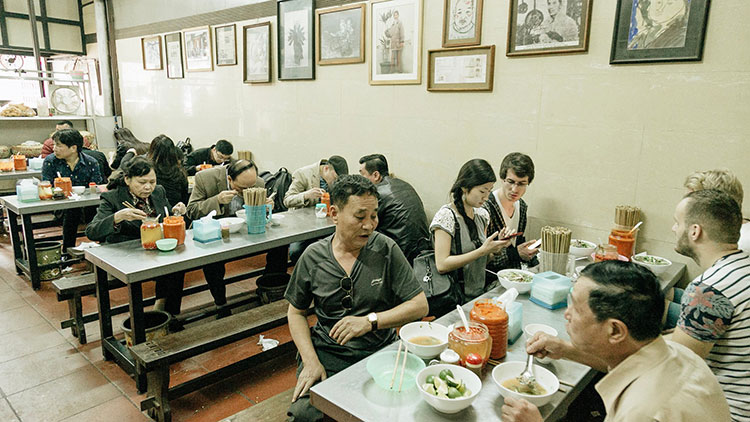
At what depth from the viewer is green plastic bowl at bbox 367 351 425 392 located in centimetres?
159

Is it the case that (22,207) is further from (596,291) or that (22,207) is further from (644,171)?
(644,171)

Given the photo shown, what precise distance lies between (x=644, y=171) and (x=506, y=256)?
1226 millimetres

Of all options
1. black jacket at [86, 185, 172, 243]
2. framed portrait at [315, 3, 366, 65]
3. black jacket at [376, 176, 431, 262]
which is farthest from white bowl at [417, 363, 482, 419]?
framed portrait at [315, 3, 366, 65]

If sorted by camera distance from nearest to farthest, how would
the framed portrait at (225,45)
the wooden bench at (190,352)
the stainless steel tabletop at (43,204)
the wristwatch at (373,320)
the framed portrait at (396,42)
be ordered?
the wristwatch at (373,320) < the wooden bench at (190,352) < the stainless steel tabletop at (43,204) < the framed portrait at (396,42) < the framed portrait at (225,45)

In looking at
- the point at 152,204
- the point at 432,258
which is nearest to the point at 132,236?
the point at 152,204

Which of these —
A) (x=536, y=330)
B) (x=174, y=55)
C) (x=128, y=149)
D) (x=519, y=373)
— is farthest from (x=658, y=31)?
(x=174, y=55)

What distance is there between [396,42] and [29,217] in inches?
156

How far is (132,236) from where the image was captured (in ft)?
11.6

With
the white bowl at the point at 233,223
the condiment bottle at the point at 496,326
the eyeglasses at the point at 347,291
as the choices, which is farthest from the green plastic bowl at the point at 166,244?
the condiment bottle at the point at 496,326

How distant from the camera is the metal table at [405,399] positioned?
144cm

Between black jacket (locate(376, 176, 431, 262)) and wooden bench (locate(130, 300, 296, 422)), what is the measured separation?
3.90 ft

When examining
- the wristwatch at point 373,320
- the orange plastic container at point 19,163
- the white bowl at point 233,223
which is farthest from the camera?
the orange plastic container at point 19,163

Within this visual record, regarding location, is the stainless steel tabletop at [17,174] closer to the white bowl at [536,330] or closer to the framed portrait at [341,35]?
the framed portrait at [341,35]

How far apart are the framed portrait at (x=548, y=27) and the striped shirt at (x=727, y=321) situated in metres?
2.33
